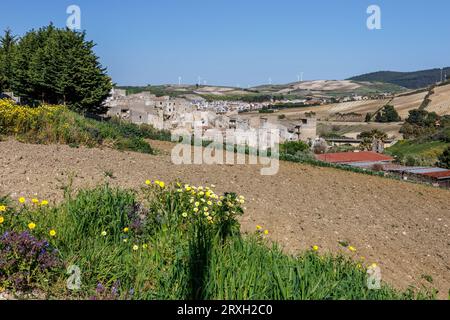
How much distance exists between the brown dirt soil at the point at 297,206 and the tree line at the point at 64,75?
21342 millimetres

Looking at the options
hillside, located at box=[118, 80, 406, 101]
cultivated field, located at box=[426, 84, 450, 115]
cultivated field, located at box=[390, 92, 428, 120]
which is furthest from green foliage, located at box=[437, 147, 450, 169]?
hillside, located at box=[118, 80, 406, 101]

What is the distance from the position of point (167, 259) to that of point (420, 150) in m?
64.6

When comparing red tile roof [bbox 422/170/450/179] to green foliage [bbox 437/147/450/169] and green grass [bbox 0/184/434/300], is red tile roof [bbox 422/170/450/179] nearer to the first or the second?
green foliage [bbox 437/147/450/169]

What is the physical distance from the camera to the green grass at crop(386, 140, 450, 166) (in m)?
54.4

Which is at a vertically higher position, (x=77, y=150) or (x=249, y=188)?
(x=77, y=150)

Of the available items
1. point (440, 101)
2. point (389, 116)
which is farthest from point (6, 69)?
point (440, 101)

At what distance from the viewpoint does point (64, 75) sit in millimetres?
30516

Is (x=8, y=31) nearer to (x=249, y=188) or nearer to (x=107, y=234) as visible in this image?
(x=249, y=188)

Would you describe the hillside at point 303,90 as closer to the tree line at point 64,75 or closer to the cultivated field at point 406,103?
the cultivated field at point 406,103

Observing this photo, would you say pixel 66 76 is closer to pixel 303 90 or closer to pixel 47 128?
pixel 47 128

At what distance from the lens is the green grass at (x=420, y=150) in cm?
5437
